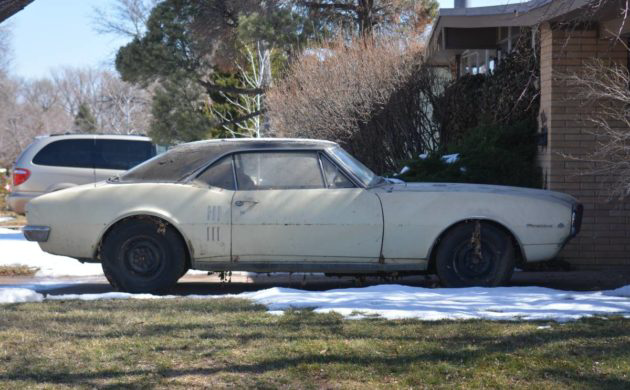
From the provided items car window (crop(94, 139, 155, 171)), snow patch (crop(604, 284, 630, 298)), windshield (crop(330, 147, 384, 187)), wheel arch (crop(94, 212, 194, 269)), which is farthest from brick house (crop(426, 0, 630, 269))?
car window (crop(94, 139, 155, 171))

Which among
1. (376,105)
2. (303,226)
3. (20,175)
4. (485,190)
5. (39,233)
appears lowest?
(39,233)

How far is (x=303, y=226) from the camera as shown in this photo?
8.13m

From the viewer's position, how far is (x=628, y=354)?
5262mm

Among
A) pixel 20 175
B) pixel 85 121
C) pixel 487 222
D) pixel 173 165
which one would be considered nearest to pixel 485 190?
pixel 487 222

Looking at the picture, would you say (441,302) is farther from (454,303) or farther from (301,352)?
(301,352)

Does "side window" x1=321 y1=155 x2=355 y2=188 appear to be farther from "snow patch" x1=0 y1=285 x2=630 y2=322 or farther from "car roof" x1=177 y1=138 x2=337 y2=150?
"snow patch" x1=0 y1=285 x2=630 y2=322

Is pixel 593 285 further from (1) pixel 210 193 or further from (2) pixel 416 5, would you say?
(2) pixel 416 5

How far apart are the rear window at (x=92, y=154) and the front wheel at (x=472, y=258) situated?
952 centimetres

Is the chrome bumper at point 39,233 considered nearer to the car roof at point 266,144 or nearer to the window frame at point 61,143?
the car roof at point 266,144

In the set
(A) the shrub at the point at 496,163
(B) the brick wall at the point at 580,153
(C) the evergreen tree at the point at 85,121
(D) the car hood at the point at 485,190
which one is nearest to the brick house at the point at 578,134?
(B) the brick wall at the point at 580,153

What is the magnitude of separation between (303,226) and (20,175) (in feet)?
29.7

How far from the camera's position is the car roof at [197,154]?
848 cm

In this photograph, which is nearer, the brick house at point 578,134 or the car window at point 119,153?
the brick house at point 578,134

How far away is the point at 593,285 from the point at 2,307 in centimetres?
583
